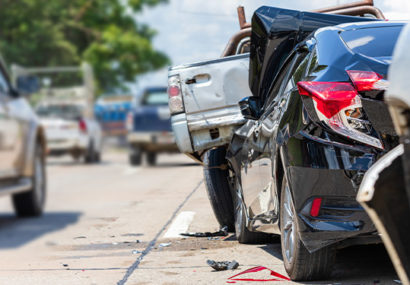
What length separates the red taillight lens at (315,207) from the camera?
4.79 m

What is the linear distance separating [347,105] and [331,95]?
0.10 meters

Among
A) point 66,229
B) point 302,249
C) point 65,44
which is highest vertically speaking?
point 302,249

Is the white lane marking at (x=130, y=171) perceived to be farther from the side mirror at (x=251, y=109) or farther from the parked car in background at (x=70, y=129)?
the side mirror at (x=251, y=109)

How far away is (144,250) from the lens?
704 centimetres

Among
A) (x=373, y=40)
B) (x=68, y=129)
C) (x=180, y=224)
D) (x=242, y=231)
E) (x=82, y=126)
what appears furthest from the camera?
(x=82, y=126)

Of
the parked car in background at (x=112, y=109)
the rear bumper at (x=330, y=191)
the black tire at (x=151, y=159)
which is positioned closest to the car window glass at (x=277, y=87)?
the rear bumper at (x=330, y=191)

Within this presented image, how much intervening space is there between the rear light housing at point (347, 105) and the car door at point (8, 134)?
543 centimetres

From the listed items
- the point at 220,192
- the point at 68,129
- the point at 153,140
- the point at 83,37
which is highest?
the point at 220,192

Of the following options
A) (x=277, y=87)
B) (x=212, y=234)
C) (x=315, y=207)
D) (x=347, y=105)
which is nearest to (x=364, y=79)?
(x=347, y=105)

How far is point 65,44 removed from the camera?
50344 millimetres

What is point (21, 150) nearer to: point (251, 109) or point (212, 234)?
point (212, 234)

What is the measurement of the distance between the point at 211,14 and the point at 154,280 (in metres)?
4.47

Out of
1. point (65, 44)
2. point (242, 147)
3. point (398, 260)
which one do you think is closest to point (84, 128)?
point (242, 147)

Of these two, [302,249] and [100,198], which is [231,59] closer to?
[302,249]
